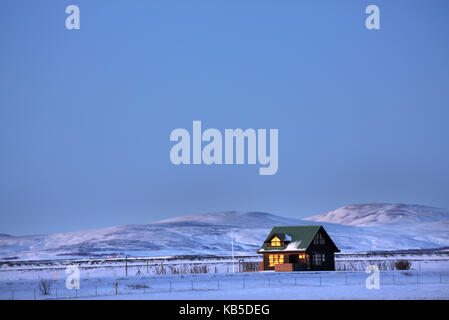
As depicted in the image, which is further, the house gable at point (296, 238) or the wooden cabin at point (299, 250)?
the house gable at point (296, 238)

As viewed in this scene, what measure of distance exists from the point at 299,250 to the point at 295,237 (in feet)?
9.86

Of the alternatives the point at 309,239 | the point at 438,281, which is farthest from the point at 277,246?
the point at 438,281

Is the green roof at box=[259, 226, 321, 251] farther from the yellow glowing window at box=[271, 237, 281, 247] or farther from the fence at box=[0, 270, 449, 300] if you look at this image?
the fence at box=[0, 270, 449, 300]

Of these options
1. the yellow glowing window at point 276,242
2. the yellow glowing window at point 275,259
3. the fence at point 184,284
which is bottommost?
the yellow glowing window at point 275,259

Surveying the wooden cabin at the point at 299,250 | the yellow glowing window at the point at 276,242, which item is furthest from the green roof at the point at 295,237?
the yellow glowing window at the point at 276,242

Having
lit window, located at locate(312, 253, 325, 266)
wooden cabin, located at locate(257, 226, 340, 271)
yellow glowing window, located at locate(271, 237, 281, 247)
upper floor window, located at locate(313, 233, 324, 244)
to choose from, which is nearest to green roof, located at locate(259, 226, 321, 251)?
wooden cabin, located at locate(257, 226, 340, 271)

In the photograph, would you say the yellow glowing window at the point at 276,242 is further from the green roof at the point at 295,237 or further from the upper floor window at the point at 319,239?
the upper floor window at the point at 319,239

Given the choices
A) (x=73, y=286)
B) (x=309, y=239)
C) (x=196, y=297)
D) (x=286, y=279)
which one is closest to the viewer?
(x=196, y=297)

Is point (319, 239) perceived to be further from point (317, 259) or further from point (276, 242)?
point (276, 242)

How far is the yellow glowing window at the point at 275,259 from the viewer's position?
3214 inches

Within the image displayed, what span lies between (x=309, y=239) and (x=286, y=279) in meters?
16.3

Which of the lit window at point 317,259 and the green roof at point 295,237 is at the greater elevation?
the green roof at point 295,237
